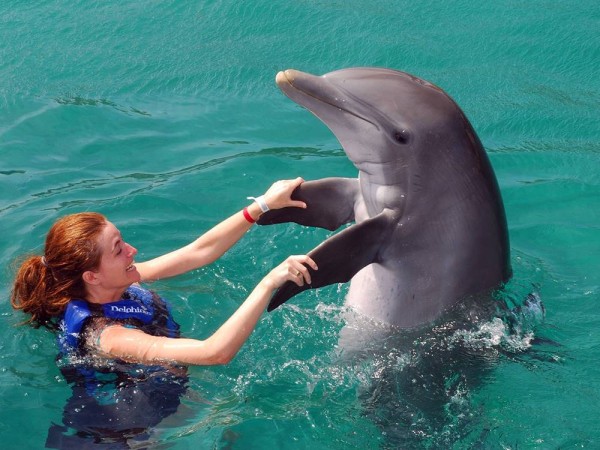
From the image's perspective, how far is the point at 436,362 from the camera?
219 inches

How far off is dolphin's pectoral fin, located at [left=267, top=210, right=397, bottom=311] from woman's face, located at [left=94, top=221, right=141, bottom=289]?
999 millimetres

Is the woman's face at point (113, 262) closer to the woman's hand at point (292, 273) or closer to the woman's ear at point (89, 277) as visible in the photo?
the woman's ear at point (89, 277)

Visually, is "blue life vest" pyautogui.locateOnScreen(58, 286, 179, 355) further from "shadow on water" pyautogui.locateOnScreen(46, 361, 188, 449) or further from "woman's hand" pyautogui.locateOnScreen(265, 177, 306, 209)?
"woman's hand" pyautogui.locateOnScreen(265, 177, 306, 209)

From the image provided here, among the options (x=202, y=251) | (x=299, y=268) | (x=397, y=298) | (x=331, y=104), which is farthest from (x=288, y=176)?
(x=299, y=268)

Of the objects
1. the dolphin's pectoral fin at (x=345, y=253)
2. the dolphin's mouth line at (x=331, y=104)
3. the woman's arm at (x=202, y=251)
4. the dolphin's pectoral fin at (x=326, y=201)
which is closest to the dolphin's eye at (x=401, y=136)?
the dolphin's mouth line at (x=331, y=104)

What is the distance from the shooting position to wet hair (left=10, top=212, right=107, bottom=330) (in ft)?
16.9

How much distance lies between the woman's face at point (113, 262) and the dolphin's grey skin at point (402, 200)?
996 millimetres

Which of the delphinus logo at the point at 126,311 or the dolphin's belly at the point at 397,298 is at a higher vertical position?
the dolphin's belly at the point at 397,298

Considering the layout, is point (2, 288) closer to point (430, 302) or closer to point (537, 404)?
point (430, 302)

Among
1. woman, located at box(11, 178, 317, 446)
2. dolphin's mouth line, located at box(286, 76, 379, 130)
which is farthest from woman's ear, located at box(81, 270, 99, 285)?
dolphin's mouth line, located at box(286, 76, 379, 130)

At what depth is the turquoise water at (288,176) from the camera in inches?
215

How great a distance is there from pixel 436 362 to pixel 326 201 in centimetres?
120

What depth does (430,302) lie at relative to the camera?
547 centimetres

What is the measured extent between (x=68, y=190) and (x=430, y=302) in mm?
4141
